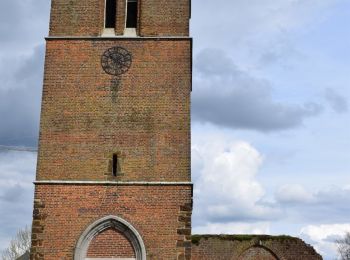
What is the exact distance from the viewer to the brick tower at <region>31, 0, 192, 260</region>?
14.8 m

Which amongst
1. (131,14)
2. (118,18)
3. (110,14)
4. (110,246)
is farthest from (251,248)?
(110,14)

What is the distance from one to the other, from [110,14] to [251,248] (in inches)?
420

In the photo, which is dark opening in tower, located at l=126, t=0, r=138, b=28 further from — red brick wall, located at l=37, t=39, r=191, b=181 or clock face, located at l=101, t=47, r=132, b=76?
clock face, located at l=101, t=47, r=132, b=76

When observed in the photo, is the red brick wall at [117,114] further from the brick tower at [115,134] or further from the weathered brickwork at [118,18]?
the weathered brickwork at [118,18]

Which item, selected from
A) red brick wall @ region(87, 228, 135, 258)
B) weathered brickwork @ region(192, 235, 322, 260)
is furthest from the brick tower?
weathered brickwork @ region(192, 235, 322, 260)

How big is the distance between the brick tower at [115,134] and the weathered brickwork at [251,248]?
23.6 ft

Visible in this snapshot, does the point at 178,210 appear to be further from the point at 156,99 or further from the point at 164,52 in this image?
the point at 164,52

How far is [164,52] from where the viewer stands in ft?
53.6

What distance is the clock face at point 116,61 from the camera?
16172mm

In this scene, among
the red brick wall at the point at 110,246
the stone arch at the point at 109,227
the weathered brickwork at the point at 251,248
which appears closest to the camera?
the stone arch at the point at 109,227

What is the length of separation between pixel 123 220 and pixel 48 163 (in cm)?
264

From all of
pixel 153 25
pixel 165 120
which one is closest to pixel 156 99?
pixel 165 120

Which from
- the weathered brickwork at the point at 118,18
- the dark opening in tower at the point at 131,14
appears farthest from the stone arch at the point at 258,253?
the dark opening in tower at the point at 131,14

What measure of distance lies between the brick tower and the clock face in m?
0.03
